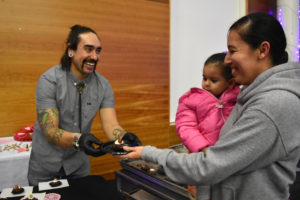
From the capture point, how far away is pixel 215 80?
4.29 ft

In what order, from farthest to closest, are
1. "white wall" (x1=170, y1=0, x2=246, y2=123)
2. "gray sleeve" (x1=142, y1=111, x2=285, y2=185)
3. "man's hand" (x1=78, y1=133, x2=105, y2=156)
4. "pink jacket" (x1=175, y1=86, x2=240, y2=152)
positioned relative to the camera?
"white wall" (x1=170, y1=0, x2=246, y2=123) < "man's hand" (x1=78, y1=133, x2=105, y2=156) < "pink jacket" (x1=175, y1=86, x2=240, y2=152) < "gray sleeve" (x1=142, y1=111, x2=285, y2=185)

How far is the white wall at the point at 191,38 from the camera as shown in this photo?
368cm

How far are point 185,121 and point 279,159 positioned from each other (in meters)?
0.54

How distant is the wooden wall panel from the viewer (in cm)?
254

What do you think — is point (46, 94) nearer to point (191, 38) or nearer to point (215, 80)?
point (215, 80)

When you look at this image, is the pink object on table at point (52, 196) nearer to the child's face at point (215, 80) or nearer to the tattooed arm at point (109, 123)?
the tattooed arm at point (109, 123)

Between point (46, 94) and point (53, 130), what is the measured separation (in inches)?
10.3

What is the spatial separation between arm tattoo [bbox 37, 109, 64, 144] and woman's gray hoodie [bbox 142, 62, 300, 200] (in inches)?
38.7

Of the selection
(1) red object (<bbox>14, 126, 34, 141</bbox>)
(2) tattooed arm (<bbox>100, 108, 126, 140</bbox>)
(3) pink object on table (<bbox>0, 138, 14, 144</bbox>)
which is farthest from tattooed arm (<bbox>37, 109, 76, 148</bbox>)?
(3) pink object on table (<bbox>0, 138, 14, 144</bbox>)

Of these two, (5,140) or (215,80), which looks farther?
(5,140)

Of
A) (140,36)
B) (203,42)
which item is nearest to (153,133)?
(140,36)

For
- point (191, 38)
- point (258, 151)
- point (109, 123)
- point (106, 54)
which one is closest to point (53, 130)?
point (109, 123)

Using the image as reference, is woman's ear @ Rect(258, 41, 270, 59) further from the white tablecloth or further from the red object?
the red object

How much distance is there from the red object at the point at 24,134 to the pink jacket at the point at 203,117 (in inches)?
70.5
